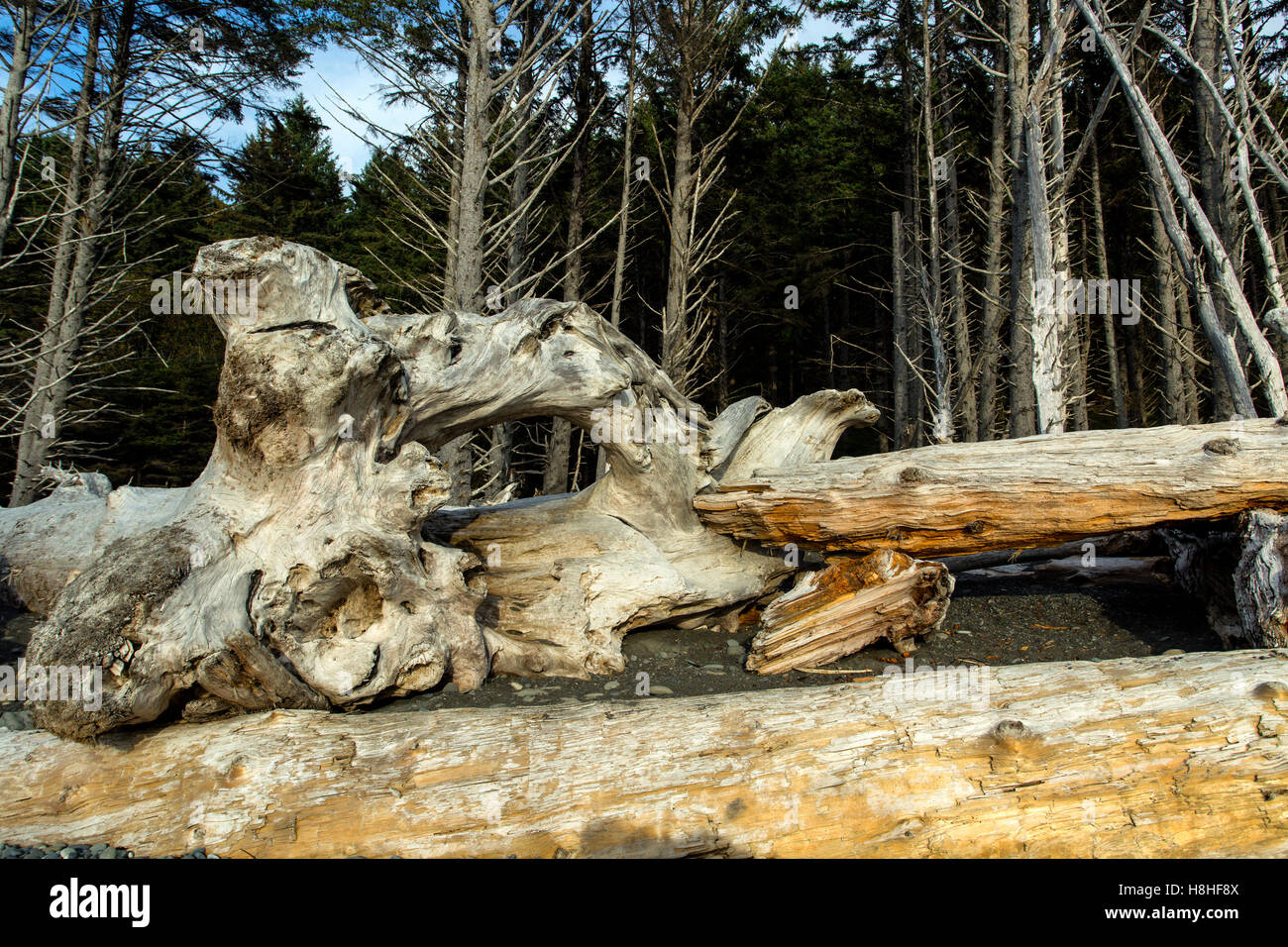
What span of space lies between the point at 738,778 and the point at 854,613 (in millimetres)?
2120

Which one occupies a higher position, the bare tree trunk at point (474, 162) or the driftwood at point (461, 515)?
the bare tree trunk at point (474, 162)

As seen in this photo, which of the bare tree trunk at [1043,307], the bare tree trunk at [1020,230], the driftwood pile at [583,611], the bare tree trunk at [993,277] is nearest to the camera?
the driftwood pile at [583,611]

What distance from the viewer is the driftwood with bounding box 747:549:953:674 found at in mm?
4820

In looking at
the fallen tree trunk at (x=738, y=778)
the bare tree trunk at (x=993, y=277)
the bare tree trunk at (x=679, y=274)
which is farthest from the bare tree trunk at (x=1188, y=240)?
the bare tree trunk at (x=679, y=274)

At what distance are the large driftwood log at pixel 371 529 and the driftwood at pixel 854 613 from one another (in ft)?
2.18

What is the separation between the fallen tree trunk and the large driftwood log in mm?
425

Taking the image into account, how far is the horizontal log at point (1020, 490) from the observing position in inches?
187

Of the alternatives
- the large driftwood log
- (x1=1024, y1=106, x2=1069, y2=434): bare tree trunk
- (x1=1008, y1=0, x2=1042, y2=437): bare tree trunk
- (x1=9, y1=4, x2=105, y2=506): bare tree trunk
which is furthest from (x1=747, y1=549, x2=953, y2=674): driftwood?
(x1=9, y1=4, x2=105, y2=506): bare tree trunk

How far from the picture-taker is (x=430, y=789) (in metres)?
3.01

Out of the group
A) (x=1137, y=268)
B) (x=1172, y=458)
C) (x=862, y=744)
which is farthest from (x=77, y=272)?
(x=1137, y=268)

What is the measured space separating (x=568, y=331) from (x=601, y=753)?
3.07m

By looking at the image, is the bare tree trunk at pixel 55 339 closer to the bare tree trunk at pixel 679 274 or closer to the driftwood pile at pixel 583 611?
the driftwood pile at pixel 583 611

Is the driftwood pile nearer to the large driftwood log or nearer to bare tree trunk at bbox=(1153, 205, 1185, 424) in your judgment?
the large driftwood log
